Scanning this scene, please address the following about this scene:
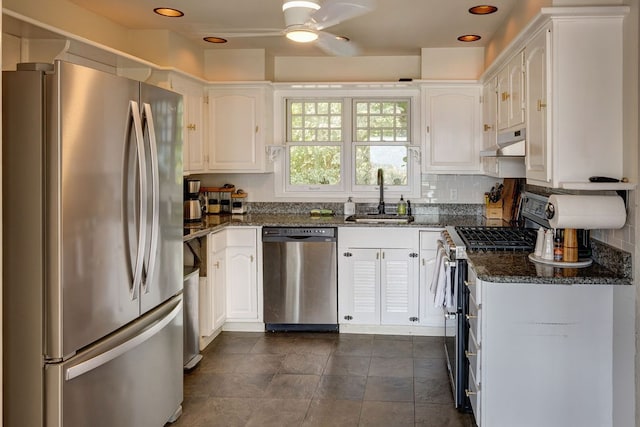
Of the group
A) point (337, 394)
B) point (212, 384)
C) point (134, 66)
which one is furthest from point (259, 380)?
point (134, 66)

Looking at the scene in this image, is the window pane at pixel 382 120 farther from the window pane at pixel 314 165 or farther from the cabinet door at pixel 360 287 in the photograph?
the cabinet door at pixel 360 287

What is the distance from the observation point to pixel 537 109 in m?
2.82

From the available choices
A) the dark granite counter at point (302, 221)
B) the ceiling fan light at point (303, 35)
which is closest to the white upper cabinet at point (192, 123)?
the dark granite counter at point (302, 221)

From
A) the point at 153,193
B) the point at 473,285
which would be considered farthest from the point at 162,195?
the point at 473,285

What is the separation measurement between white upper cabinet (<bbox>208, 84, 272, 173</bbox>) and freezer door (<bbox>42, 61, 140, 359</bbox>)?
2539 mm

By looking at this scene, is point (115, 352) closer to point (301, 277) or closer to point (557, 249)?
point (557, 249)

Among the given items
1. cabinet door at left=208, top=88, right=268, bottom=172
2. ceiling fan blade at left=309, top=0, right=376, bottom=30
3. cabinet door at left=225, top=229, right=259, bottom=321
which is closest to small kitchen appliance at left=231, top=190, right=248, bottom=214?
cabinet door at left=208, top=88, right=268, bottom=172

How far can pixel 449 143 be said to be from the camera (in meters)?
4.79

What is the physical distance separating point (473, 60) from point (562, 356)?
121 inches

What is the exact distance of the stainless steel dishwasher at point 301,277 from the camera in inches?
179

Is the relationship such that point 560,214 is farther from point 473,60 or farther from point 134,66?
point 134,66

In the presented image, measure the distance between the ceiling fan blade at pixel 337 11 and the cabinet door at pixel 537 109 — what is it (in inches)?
34.5

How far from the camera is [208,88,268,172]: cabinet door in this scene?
4941mm

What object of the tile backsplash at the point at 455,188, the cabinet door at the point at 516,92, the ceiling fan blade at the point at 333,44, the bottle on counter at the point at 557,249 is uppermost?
the ceiling fan blade at the point at 333,44
